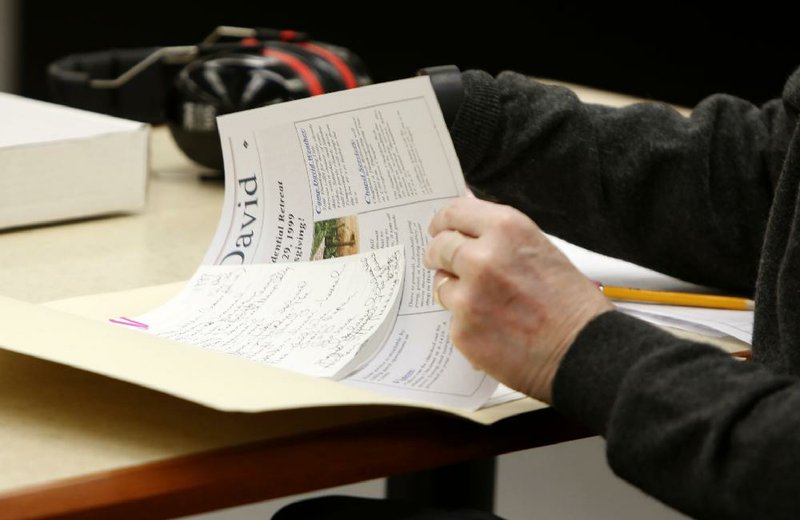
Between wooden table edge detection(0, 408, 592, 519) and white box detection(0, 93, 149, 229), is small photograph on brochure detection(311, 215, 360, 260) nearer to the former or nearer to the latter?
wooden table edge detection(0, 408, 592, 519)

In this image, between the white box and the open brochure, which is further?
the white box

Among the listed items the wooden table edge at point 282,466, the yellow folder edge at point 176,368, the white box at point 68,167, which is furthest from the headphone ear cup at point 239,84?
the wooden table edge at point 282,466

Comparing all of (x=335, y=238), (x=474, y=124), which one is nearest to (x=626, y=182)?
(x=474, y=124)

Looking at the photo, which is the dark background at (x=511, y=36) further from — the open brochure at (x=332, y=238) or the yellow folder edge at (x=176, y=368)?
the yellow folder edge at (x=176, y=368)

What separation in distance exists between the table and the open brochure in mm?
68

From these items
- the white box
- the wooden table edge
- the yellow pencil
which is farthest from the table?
the white box

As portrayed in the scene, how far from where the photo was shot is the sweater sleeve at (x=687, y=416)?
0.55 meters

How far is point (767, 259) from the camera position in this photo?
768 mm

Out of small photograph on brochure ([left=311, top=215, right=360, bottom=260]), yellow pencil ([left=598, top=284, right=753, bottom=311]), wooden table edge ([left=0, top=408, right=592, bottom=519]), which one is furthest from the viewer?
yellow pencil ([left=598, top=284, right=753, bottom=311])

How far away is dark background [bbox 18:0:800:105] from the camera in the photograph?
2021 millimetres

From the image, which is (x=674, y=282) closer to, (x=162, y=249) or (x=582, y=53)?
(x=162, y=249)

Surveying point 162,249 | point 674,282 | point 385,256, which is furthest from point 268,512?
point 385,256

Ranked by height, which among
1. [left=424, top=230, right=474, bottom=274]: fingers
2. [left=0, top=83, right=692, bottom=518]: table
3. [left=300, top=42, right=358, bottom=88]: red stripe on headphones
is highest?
[left=300, top=42, right=358, bottom=88]: red stripe on headphones

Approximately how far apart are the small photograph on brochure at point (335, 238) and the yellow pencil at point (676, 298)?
211 millimetres
